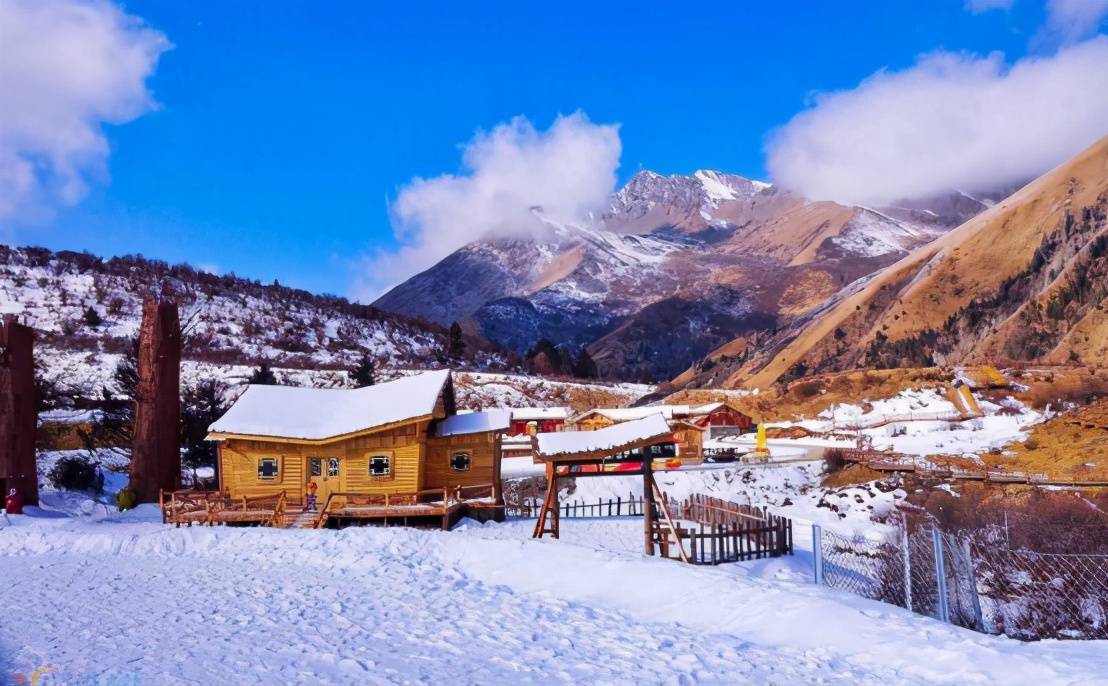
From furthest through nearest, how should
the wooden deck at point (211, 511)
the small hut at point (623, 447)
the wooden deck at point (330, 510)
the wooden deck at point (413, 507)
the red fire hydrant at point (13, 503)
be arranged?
the wooden deck at point (413, 507)
the wooden deck at point (330, 510)
the wooden deck at point (211, 511)
the red fire hydrant at point (13, 503)
the small hut at point (623, 447)

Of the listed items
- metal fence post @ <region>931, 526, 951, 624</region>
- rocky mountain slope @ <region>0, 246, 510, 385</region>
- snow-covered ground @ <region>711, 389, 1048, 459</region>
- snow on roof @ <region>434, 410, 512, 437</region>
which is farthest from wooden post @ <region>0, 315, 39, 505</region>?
rocky mountain slope @ <region>0, 246, 510, 385</region>

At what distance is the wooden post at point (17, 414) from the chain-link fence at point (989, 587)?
2403 cm

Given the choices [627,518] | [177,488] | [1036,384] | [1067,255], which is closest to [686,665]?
[627,518]

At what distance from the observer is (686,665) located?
918cm

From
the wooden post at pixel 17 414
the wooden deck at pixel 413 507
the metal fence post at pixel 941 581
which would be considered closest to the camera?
the metal fence post at pixel 941 581

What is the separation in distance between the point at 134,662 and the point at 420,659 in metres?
3.42

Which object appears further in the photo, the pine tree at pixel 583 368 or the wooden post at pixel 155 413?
the pine tree at pixel 583 368

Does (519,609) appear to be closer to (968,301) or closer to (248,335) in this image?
(248,335)

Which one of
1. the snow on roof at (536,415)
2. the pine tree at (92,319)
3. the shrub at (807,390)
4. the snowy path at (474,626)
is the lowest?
the snowy path at (474,626)

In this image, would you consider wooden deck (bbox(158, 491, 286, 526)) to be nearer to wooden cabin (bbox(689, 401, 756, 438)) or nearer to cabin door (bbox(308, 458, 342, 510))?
cabin door (bbox(308, 458, 342, 510))

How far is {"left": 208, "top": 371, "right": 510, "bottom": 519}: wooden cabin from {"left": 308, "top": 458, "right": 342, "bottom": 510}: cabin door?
1.5 inches

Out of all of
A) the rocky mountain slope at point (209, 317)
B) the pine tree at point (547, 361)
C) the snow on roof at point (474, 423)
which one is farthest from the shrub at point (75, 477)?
the pine tree at point (547, 361)

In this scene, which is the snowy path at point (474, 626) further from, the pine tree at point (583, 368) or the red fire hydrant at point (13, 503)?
the pine tree at point (583, 368)

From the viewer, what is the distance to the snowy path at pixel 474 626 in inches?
343
